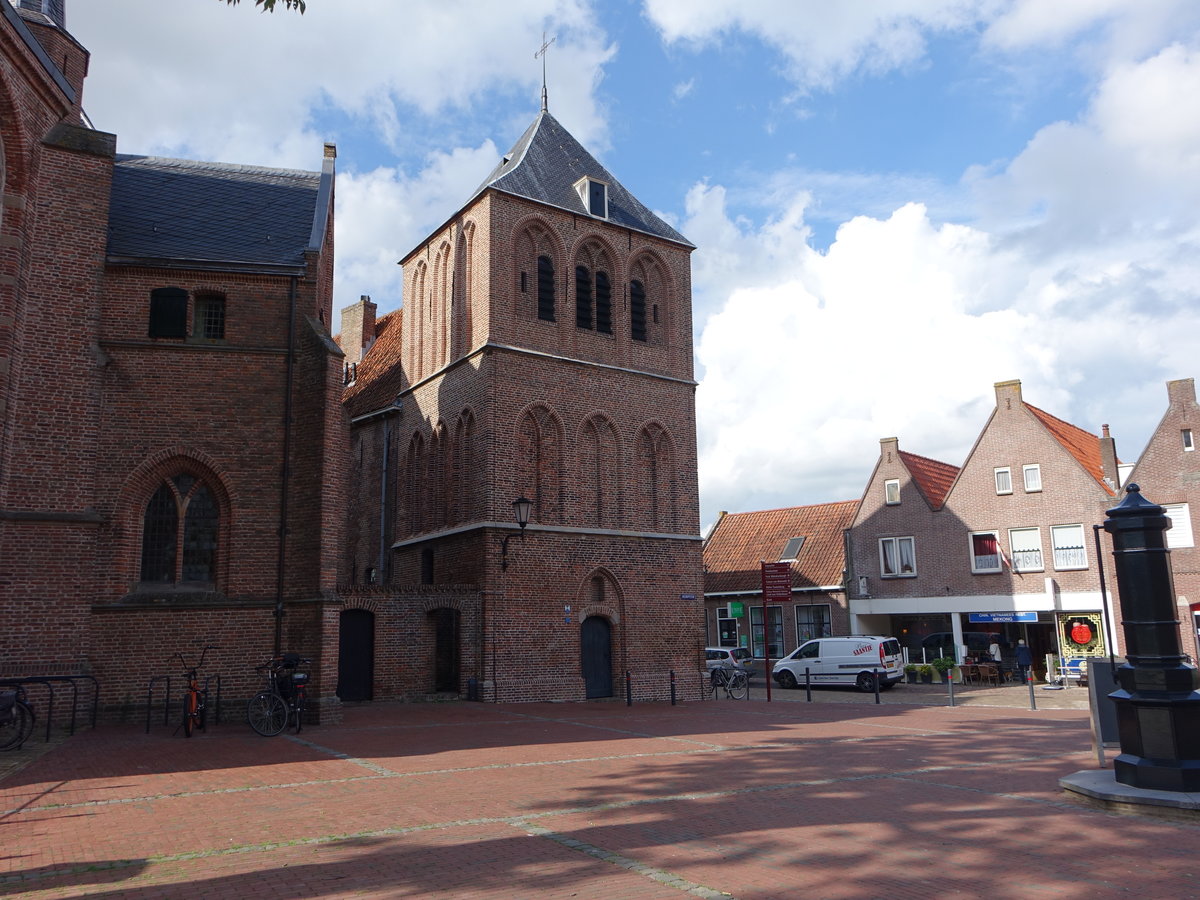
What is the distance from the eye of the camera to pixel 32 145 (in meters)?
15.2

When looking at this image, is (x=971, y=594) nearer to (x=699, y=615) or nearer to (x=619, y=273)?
(x=699, y=615)

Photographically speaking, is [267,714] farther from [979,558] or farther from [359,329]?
[979,558]

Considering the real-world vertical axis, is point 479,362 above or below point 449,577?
above

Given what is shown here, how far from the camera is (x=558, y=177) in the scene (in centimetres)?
2533

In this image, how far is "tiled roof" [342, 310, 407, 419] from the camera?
28328 mm

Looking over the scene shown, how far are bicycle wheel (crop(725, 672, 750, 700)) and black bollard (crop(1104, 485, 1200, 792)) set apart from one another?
1696 cm

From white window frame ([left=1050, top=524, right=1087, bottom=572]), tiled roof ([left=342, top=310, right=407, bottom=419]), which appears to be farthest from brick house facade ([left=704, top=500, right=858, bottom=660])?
tiled roof ([left=342, top=310, right=407, bottom=419])

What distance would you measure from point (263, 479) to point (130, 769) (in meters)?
7.33

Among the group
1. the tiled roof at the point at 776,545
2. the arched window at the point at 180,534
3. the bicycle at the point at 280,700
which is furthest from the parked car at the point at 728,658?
the arched window at the point at 180,534

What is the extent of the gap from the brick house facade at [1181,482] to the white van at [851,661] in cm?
912

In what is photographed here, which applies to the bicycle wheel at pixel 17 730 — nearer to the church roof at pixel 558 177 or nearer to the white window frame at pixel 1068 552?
the church roof at pixel 558 177

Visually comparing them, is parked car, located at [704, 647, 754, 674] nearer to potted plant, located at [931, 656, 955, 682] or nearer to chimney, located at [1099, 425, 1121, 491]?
potted plant, located at [931, 656, 955, 682]

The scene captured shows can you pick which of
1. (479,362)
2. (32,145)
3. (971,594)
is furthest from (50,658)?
(971,594)

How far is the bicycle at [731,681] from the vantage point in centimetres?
2545
